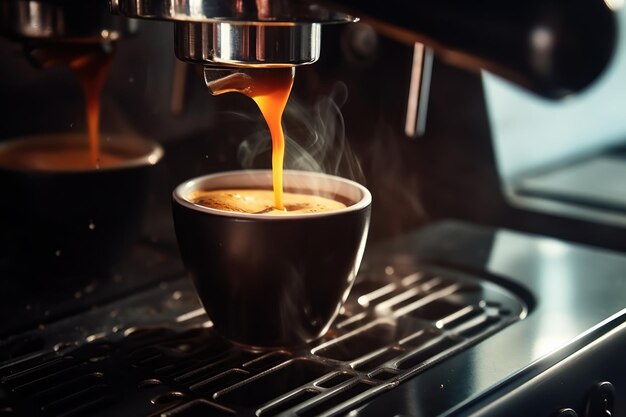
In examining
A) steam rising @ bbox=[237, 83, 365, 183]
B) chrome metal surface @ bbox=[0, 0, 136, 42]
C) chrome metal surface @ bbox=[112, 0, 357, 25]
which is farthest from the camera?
steam rising @ bbox=[237, 83, 365, 183]

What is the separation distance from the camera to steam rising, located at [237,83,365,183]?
745 millimetres

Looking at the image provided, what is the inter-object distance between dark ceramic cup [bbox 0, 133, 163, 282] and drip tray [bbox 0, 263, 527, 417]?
0.04 meters

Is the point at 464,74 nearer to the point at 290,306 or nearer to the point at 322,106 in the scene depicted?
the point at 322,106

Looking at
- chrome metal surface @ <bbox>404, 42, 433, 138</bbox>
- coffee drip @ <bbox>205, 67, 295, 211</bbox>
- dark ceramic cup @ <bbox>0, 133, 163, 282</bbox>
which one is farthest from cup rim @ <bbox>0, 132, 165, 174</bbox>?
chrome metal surface @ <bbox>404, 42, 433, 138</bbox>

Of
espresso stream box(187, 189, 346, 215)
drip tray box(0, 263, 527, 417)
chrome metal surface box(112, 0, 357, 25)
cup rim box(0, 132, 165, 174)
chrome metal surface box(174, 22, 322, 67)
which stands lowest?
drip tray box(0, 263, 527, 417)

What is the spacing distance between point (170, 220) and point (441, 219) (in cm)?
34

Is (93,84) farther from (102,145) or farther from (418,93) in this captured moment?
(418,93)

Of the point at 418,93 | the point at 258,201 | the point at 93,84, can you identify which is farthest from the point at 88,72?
the point at 418,93

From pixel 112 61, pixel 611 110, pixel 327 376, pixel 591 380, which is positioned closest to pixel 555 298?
pixel 591 380

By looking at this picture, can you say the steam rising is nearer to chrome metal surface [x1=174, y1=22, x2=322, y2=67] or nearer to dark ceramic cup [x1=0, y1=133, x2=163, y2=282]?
dark ceramic cup [x1=0, y1=133, x2=163, y2=282]

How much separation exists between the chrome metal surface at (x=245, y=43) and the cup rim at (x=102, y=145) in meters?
0.14

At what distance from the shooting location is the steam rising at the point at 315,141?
75cm

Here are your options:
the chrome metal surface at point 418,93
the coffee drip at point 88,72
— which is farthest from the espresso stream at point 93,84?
the chrome metal surface at point 418,93

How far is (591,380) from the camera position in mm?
601
